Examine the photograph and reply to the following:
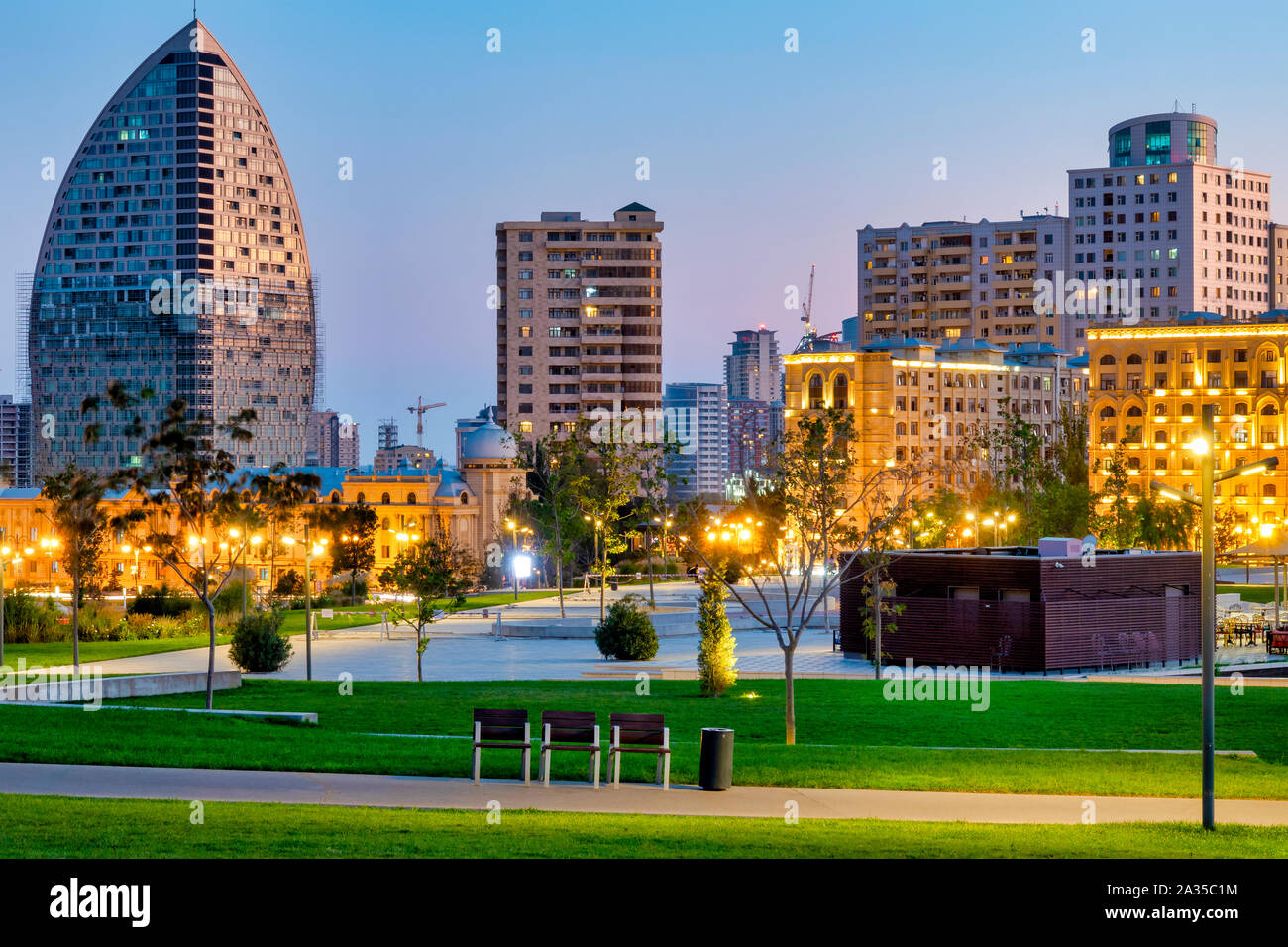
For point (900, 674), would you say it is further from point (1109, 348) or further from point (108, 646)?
point (1109, 348)

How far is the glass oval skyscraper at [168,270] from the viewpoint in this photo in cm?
18550

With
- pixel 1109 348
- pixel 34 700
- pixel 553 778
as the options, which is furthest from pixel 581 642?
pixel 1109 348

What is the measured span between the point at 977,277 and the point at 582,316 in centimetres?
5602

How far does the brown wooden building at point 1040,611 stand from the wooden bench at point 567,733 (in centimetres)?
1992

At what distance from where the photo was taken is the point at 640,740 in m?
18.2

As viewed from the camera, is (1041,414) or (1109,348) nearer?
(1109,348)

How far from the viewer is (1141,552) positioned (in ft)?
127

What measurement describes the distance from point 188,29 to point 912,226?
98.8m

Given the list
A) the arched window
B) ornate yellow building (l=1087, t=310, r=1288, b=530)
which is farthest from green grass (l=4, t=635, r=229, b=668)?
the arched window

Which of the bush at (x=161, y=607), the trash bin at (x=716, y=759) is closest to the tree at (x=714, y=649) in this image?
the trash bin at (x=716, y=759)

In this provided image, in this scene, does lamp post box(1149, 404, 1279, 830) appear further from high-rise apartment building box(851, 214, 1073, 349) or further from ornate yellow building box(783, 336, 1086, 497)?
high-rise apartment building box(851, 214, 1073, 349)

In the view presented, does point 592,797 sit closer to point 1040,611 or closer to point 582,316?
point 1040,611

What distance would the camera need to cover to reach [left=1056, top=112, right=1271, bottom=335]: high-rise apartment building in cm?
18238

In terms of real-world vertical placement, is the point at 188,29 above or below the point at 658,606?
above
